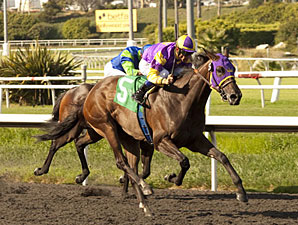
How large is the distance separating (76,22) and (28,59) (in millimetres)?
42706

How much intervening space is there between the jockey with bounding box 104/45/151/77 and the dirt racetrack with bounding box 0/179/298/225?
44.2 inches

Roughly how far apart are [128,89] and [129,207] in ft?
3.20

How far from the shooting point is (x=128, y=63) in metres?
6.42

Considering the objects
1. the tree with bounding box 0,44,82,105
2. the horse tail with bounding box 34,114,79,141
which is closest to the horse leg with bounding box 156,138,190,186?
the horse tail with bounding box 34,114,79,141

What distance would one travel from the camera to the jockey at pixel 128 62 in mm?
6375

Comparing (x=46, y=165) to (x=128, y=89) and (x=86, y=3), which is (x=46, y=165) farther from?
(x=86, y=3)

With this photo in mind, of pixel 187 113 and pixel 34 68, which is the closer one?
pixel 187 113

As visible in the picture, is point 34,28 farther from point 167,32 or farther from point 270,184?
point 270,184

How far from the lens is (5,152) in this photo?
29.3 ft

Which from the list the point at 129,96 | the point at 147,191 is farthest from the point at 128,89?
the point at 147,191

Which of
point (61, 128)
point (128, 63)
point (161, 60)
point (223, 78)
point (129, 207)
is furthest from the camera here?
point (61, 128)

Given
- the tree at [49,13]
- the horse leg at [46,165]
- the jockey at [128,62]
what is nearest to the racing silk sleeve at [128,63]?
the jockey at [128,62]

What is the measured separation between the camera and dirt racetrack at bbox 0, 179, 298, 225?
5141 millimetres

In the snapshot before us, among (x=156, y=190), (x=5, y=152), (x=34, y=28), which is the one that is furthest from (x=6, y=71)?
(x=34, y=28)
